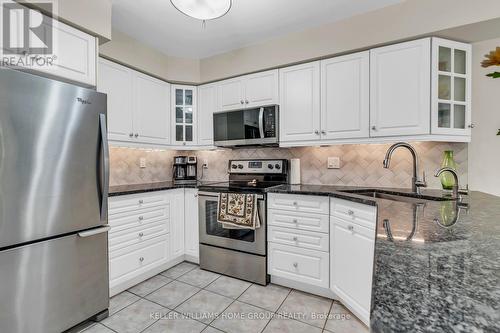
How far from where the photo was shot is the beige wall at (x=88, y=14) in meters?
1.67

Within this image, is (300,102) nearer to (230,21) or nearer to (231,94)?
(231,94)

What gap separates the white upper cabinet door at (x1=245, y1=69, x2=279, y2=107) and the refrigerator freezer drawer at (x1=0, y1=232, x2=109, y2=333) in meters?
1.95

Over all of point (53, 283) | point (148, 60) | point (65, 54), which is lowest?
point (53, 283)

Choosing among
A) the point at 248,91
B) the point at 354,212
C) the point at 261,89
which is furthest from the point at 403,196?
the point at 248,91

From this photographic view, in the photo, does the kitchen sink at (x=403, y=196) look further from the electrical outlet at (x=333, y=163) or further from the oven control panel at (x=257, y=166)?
the oven control panel at (x=257, y=166)

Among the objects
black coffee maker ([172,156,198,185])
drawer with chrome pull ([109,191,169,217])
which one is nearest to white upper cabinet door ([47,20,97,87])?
drawer with chrome pull ([109,191,169,217])

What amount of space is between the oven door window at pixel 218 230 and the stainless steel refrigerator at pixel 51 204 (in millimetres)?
1035

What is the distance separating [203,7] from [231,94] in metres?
1.33

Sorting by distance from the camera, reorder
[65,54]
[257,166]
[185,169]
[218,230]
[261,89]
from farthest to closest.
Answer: [185,169], [257,166], [261,89], [218,230], [65,54]

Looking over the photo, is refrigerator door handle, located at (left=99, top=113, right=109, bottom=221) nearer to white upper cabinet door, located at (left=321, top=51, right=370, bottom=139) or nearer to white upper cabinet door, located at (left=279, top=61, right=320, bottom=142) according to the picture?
white upper cabinet door, located at (left=279, top=61, right=320, bottom=142)

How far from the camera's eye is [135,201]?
229 centimetres

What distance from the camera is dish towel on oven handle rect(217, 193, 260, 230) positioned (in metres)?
2.30

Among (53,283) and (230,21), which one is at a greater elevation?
(230,21)

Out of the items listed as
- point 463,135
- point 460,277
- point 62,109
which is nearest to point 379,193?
point 463,135
